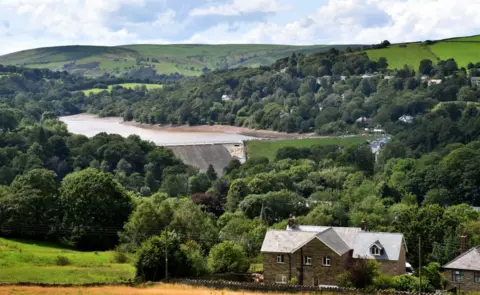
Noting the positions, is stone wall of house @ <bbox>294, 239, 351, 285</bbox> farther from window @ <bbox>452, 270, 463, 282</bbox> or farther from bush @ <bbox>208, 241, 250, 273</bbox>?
window @ <bbox>452, 270, 463, 282</bbox>

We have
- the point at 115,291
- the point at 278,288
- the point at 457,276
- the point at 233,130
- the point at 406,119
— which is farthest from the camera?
the point at 233,130

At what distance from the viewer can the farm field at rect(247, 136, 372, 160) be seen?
142m

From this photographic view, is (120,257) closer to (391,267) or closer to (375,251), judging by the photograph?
(375,251)

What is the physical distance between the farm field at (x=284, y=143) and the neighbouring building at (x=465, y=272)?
3397 inches

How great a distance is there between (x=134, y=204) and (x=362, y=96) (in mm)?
120204

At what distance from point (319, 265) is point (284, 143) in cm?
9367

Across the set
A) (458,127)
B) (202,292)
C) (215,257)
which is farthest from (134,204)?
(458,127)

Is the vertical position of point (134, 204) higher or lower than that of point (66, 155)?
lower

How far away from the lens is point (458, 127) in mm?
139375

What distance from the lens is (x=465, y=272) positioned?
5172 cm

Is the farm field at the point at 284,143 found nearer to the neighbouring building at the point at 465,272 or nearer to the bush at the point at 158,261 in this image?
the neighbouring building at the point at 465,272

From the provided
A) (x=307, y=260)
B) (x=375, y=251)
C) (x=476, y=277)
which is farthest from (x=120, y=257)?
(x=476, y=277)

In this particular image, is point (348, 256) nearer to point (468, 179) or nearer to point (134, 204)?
point (134, 204)

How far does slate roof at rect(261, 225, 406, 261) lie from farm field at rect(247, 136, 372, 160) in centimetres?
8286
